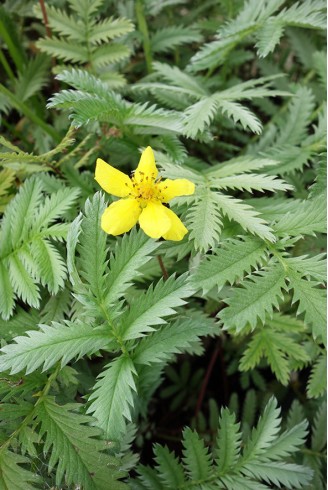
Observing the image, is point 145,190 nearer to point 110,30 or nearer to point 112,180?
point 112,180

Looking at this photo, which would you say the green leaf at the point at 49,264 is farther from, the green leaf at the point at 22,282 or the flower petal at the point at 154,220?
the flower petal at the point at 154,220

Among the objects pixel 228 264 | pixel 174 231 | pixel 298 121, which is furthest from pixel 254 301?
pixel 298 121

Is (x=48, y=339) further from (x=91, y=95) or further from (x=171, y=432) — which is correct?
(x=171, y=432)

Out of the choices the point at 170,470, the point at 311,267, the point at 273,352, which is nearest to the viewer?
the point at 311,267

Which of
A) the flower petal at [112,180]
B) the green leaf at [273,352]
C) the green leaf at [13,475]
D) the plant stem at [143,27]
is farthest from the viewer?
the plant stem at [143,27]

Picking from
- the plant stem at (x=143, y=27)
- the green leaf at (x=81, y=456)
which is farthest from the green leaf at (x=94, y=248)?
the plant stem at (x=143, y=27)

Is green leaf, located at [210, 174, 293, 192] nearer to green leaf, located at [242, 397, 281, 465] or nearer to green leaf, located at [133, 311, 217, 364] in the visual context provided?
green leaf, located at [133, 311, 217, 364]

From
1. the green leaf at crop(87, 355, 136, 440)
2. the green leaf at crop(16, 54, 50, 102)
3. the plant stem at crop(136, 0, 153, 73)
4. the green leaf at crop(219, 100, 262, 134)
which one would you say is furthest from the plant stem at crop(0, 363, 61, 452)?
the plant stem at crop(136, 0, 153, 73)
